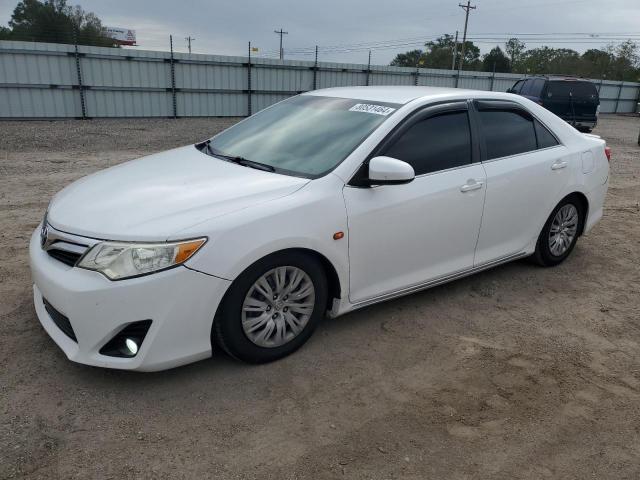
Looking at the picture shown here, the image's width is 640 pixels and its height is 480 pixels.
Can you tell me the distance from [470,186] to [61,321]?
Answer: 2830 millimetres

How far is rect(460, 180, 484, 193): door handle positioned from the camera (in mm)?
3867

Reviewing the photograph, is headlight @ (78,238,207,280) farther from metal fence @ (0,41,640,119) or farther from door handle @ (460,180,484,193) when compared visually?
metal fence @ (0,41,640,119)

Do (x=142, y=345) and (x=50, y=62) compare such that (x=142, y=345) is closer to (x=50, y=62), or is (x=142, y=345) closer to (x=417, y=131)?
(x=417, y=131)

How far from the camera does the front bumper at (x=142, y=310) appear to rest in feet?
8.73

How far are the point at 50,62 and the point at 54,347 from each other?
51.9 feet

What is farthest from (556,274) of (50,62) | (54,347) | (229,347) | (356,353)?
(50,62)

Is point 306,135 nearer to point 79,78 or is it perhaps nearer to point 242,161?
point 242,161

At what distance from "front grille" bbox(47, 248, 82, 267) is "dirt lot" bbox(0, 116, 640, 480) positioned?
661 mm

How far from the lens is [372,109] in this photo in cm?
380

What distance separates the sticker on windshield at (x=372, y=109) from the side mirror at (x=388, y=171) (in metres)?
0.55

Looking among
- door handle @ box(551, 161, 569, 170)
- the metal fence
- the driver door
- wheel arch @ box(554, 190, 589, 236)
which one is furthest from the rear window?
the driver door

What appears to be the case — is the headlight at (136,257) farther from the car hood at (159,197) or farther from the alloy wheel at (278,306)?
the alloy wheel at (278,306)

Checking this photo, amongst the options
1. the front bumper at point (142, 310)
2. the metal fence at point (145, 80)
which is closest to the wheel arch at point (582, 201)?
the front bumper at point (142, 310)

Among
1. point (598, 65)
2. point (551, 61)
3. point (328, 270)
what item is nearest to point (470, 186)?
point (328, 270)
